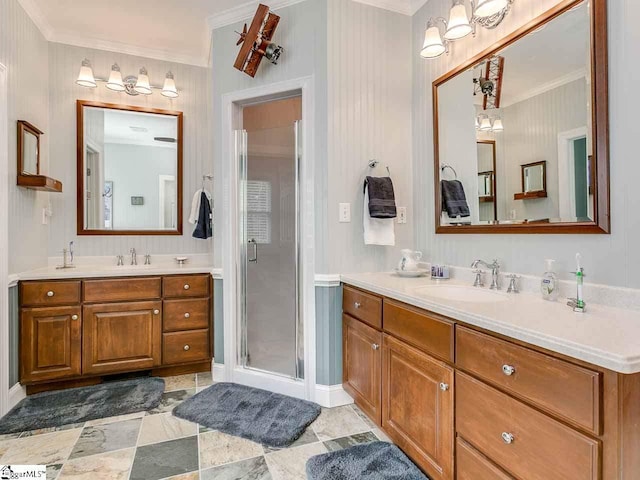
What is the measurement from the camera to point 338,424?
85.0 inches

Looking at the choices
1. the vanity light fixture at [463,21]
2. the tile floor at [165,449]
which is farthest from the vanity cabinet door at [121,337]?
the vanity light fixture at [463,21]

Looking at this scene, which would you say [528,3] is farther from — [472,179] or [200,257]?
[200,257]

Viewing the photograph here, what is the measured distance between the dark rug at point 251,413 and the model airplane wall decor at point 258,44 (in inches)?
86.9

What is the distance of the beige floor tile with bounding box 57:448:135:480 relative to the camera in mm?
1693

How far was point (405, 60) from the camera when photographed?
2600mm

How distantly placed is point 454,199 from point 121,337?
2.54 m

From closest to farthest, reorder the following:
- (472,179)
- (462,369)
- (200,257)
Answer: (462,369), (472,179), (200,257)

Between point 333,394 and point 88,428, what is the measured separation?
1455mm

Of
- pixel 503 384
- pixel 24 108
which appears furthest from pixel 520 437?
pixel 24 108

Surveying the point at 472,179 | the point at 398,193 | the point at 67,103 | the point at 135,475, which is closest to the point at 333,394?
the point at 135,475

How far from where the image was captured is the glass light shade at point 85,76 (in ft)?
9.65

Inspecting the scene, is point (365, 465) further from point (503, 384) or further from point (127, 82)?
point (127, 82)

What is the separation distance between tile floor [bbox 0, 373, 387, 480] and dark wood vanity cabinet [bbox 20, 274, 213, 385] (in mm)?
562

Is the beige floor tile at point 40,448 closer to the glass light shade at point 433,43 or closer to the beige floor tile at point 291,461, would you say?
the beige floor tile at point 291,461
